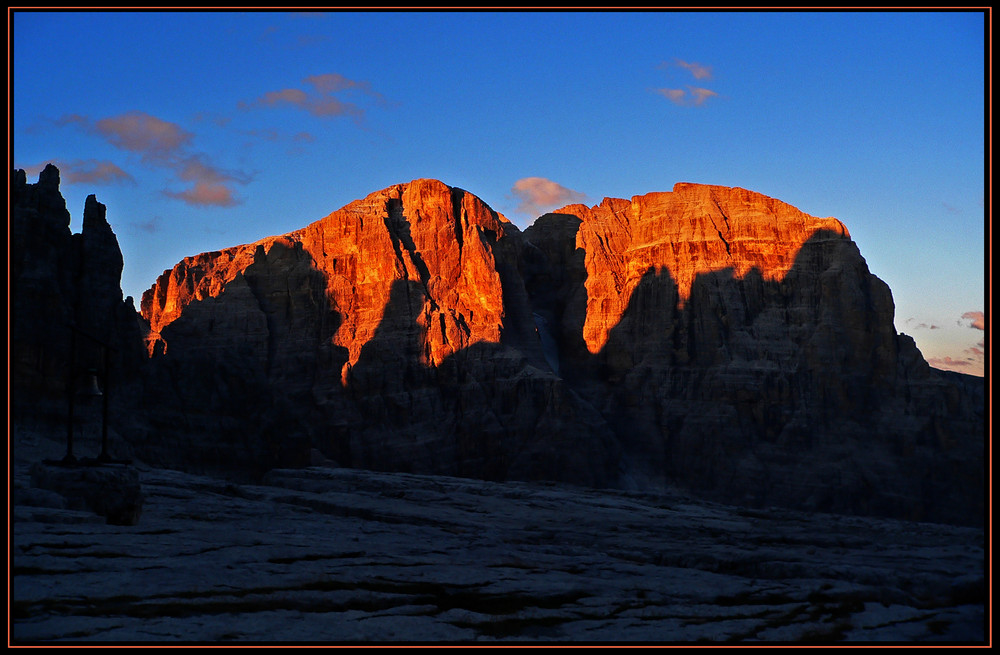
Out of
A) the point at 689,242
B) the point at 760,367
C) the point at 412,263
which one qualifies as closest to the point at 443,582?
the point at 760,367

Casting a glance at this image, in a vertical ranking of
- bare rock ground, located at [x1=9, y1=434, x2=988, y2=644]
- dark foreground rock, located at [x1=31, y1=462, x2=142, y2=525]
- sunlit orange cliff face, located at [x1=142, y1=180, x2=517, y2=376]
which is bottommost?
bare rock ground, located at [x1=9, y1=434, x2=988, y2=644]

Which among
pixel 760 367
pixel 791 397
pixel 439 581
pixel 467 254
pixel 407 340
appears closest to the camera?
pixel 439 581

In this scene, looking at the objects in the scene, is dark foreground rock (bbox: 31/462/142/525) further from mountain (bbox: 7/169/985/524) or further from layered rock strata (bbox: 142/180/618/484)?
layered rock strata (bbox: 142/180/618/484)

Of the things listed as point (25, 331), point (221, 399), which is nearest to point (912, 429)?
point (221, 399)

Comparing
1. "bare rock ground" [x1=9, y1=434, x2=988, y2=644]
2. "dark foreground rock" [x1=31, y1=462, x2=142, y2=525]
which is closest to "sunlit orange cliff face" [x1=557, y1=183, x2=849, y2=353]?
"bare rock ground" [x1=9, y1=434, x2=988, y2=644]

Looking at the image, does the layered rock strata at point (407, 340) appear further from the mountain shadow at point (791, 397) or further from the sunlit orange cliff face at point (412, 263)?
the mountain shadow at point (791, 397)

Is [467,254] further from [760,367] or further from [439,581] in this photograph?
[439,581]
